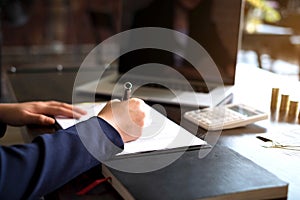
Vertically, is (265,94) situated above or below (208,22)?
below

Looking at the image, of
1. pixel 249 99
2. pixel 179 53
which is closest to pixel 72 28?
pixel 179 53

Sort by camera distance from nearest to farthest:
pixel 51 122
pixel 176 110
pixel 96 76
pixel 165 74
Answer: pixel 51 122 → pixel 176 110 → pixel 165 74 → pixel 96 76

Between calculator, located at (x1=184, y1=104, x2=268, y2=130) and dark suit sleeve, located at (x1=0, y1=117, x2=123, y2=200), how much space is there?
27cm

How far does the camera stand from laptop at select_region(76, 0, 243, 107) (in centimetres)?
118

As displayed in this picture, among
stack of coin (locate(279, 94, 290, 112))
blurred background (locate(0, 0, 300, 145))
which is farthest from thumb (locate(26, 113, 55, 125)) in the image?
blurred background (locate(0, 0, 300, 145))

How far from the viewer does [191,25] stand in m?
1.25

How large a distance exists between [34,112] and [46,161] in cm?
34

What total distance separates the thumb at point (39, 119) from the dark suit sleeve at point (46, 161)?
22cm

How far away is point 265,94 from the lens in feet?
3.87

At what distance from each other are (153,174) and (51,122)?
1.21ft

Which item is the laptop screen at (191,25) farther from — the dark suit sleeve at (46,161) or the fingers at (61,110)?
the dark suit sleeve at (46,161)

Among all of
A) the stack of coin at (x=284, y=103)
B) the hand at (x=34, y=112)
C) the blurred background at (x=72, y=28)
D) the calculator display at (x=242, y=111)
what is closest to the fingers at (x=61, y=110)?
the hand at (x=34, y=112)

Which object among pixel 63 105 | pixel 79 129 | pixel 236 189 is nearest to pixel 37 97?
pixel 63 105

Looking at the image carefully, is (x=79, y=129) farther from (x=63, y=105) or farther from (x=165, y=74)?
(x=165, y=74)
